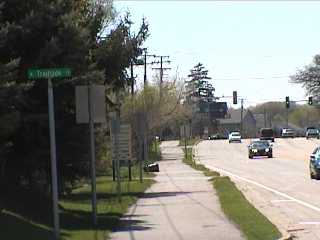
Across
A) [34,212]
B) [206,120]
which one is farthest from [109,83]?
[206,120]

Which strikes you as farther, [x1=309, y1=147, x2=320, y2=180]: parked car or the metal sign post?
[x1=309, y1=147, x2=320, y2=180]: parked car

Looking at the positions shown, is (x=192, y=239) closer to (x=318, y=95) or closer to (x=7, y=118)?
(x=7, y=118)

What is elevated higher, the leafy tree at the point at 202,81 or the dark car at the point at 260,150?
the leafy tree at the point at 202,81

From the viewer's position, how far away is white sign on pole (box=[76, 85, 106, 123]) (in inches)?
608

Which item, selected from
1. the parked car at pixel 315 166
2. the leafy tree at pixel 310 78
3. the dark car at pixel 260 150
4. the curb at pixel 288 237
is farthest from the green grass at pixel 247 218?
the leafy tree at pixel 310 78

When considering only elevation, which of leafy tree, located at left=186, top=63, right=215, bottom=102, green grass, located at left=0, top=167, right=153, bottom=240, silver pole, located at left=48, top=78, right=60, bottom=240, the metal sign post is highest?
leafy tree, located at left=186, top=63, right=215, bottom=102

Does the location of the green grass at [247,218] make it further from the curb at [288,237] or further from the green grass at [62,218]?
the green grass at [62,218]

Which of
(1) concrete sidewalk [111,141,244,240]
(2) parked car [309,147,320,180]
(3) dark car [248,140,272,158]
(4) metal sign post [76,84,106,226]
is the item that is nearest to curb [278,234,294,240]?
(1) concrete sidewalk [111,141,244,240]

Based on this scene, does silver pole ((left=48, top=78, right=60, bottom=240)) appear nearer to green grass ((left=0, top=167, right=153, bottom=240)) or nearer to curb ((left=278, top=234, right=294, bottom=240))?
green grass ((left=0, top=167, right=153, bottom=240))

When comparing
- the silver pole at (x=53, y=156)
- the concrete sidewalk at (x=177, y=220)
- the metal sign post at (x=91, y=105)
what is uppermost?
the metal sign post at (x=91, y=105)

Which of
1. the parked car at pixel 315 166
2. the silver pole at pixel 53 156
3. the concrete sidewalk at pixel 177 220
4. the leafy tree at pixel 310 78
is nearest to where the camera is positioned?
the silver pole at pixel 53 156

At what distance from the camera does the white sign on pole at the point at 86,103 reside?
50.6ft

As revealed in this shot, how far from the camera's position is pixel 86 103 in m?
15.5

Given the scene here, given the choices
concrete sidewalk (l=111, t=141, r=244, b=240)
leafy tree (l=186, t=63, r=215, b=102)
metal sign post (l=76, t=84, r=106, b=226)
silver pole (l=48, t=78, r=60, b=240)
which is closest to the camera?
silver pole (l=48, t=78, r=60, b=240)
